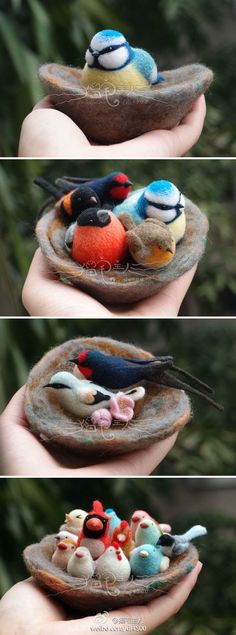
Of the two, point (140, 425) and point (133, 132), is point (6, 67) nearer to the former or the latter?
point (133, 132)

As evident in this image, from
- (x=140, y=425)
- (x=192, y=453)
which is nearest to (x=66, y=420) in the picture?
(x=140, y=425)

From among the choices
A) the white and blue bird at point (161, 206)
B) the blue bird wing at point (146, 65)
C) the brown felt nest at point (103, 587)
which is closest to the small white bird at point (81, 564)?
the brown felt nest at point (103, 587)

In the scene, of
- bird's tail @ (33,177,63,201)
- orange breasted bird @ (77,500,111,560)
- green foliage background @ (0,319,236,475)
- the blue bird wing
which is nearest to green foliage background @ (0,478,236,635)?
green foliage background @ (0,319,236,475)

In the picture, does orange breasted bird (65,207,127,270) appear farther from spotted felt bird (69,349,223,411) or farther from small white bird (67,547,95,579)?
small white bird (67,547,95,579)

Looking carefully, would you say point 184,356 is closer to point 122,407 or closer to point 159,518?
point 159,518

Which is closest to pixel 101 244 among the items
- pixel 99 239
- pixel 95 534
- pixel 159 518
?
pixel 99 239

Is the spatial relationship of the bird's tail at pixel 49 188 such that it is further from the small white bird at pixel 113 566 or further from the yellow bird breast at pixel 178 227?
the small white bird at pixel 113 566

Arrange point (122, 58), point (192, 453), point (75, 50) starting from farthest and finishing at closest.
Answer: point (192, 453)
point (75, 50)
point (122, 58)
